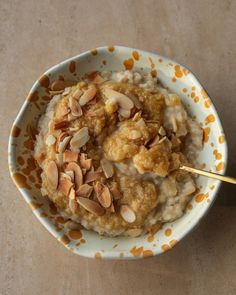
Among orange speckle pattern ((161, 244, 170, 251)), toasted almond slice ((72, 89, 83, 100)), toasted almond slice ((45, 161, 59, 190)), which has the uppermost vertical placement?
toasted almond slice ((72, 89, 83, 100))

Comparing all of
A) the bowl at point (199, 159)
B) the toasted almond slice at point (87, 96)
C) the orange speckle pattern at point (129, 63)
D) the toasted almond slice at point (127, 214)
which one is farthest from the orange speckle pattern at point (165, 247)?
the orange speckle pattern at point (129, 63)

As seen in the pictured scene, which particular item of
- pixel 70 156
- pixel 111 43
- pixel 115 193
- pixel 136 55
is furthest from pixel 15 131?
pixel 111 43

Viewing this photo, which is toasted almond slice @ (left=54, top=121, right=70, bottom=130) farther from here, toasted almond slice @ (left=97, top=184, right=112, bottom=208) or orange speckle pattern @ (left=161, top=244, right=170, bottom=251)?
orange speckle pattern @ (left=161, top=244, right=170, bottom=251)

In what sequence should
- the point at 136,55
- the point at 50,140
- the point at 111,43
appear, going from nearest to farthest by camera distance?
the point at 50,140
the point at 136,55
the point at 111,43

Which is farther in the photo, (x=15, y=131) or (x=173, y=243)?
(x=15, y=131)

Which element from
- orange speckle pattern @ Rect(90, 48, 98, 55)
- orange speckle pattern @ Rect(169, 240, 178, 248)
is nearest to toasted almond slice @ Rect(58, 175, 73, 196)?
orange speckle pattern @ Rect(169, 240, 178, 248)

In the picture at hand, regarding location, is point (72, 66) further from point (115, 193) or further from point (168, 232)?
point (168, 232)

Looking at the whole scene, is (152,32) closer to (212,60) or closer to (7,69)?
(212,60)
